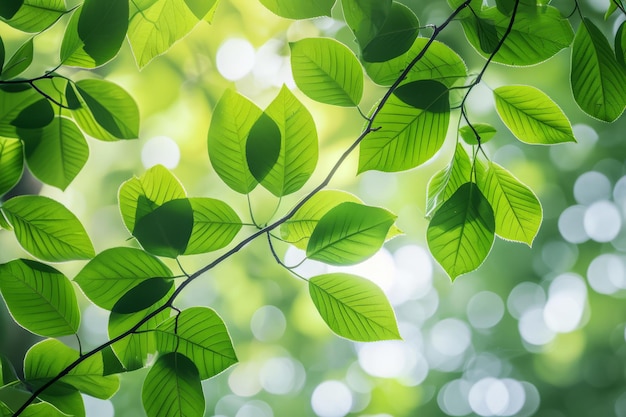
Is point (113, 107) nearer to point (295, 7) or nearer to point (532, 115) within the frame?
point (295, 7)

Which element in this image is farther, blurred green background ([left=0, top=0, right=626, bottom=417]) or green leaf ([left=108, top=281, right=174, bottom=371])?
blurred green background ([left=0, top=0, right=626, bottom=417])

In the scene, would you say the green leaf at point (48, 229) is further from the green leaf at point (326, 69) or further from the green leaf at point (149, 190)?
the green leaf at point (326, 69)

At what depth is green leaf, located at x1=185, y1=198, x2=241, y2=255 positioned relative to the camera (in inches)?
16.8

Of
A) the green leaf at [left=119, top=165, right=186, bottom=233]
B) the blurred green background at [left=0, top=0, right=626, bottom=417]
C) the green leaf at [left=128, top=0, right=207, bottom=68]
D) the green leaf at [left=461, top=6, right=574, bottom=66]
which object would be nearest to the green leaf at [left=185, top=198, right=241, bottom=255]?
the green leaf at [left=119, top=165, right=186, bottom=233]

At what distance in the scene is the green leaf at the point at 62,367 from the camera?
1.49 feet

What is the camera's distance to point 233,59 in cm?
288

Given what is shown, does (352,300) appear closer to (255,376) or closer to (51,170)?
(51,170)

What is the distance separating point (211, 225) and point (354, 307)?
0.43 ft

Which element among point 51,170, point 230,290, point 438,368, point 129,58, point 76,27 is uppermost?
point 129,58

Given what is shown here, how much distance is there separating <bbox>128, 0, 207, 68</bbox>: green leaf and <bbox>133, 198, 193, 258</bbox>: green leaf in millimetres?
140

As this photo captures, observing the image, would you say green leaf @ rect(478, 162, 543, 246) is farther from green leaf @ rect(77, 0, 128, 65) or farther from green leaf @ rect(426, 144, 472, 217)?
green leaf @ rect(77, 0, 128, 65)

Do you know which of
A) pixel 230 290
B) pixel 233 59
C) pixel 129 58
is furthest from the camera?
pixel 230 290

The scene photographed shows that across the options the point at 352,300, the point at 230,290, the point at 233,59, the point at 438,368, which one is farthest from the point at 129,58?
the point at 438,368

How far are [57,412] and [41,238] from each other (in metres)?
0.15
